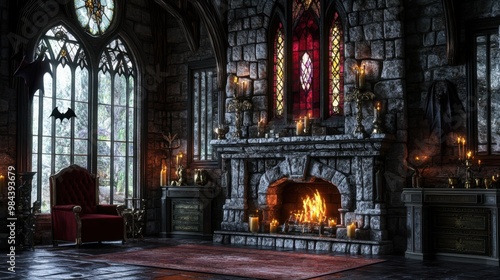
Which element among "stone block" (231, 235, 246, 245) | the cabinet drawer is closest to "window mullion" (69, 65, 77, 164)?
"stone block" (231, 235, 246, 245)

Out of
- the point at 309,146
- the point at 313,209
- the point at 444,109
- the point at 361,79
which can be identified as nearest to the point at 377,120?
the point at 361,79

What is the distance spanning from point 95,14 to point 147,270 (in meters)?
5.60

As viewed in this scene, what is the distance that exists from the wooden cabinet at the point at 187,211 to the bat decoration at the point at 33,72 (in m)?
3.19

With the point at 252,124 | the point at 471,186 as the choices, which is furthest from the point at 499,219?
the point at 252,124

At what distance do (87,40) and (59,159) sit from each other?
6.69 ft

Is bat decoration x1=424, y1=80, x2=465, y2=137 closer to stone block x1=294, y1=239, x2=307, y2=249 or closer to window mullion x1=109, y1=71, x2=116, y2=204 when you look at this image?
stone block x1=294, y1=239, x2=307, y2=249

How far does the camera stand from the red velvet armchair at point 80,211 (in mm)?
10039

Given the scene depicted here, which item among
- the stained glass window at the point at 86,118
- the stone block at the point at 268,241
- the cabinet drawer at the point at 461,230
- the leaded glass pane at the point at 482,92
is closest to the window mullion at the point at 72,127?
the stained glass window at the point at 86,118

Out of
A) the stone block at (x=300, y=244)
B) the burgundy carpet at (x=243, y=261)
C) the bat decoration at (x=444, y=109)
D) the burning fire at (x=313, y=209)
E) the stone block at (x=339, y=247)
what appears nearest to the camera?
the burgundy carpet at (x=243, y=261)

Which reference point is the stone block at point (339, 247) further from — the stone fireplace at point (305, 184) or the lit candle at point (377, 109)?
the lit candle at point (377, 109)

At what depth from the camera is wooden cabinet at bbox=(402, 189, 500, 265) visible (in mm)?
8578

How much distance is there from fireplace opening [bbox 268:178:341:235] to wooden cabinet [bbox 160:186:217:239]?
4.07 ft

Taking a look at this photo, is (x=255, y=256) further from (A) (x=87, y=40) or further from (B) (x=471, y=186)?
(A) (x=87, y=40)

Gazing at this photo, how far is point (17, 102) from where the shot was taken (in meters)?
10.2
